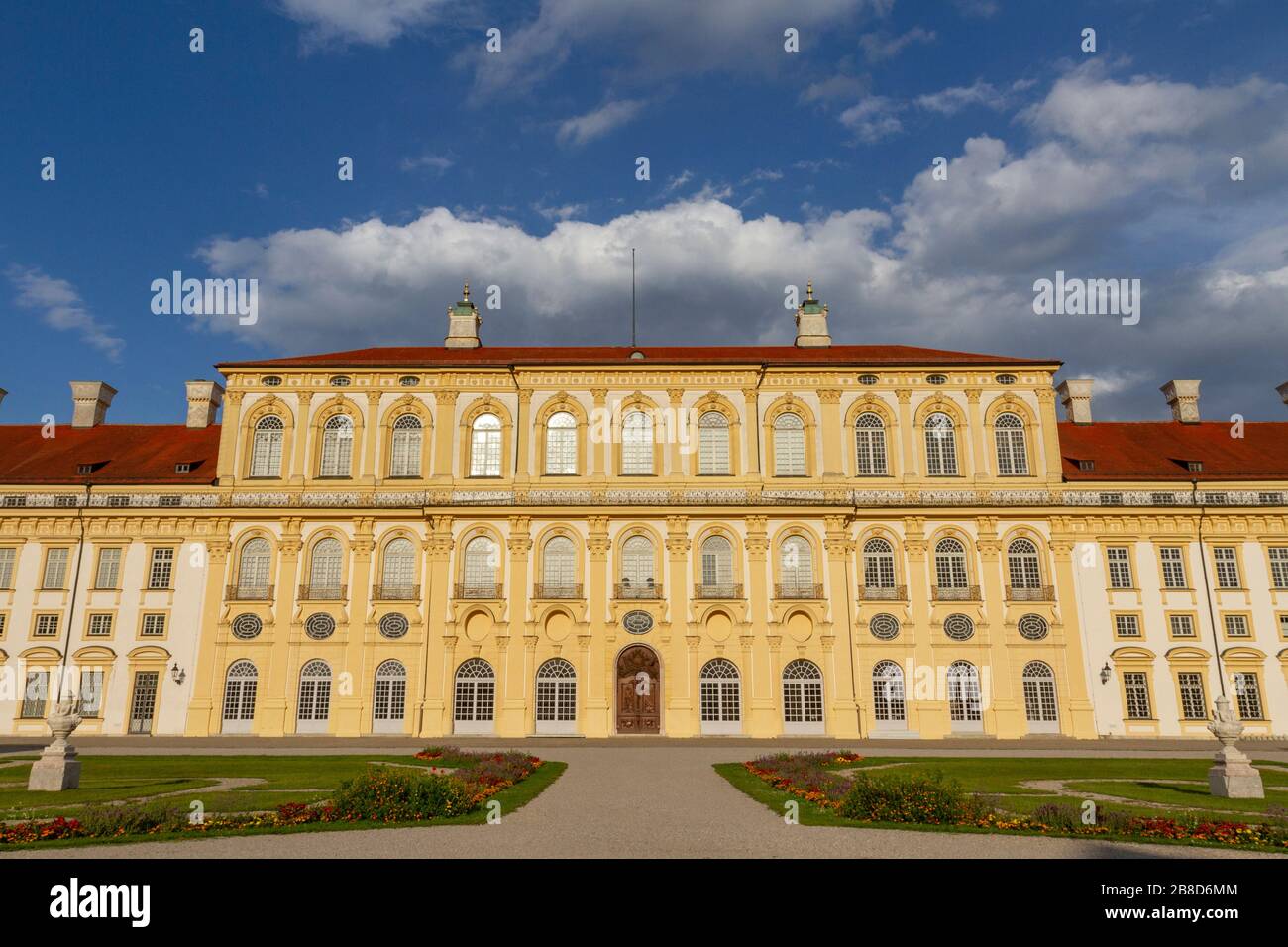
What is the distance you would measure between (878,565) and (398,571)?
21.1 metres

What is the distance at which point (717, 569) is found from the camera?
37375 mm

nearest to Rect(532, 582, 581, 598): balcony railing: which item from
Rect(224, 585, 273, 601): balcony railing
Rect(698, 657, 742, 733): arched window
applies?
Rect(698, 657, 742, 733): arched window

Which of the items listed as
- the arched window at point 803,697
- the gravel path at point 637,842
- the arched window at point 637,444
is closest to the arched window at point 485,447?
the arched window at point 637,444

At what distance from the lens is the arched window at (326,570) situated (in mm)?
37281

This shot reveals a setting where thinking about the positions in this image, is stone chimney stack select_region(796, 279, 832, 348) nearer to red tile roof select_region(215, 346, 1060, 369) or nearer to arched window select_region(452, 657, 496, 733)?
red tile roof select_region(215, 346, 1060, 369)

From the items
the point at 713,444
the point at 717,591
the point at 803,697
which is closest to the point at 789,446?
the point at 713,444

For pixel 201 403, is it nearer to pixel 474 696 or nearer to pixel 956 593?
pixel 474 696

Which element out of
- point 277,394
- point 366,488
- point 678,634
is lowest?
point 678,634

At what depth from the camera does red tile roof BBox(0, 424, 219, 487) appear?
39000 millimetres

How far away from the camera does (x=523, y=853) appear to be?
12.1 m
